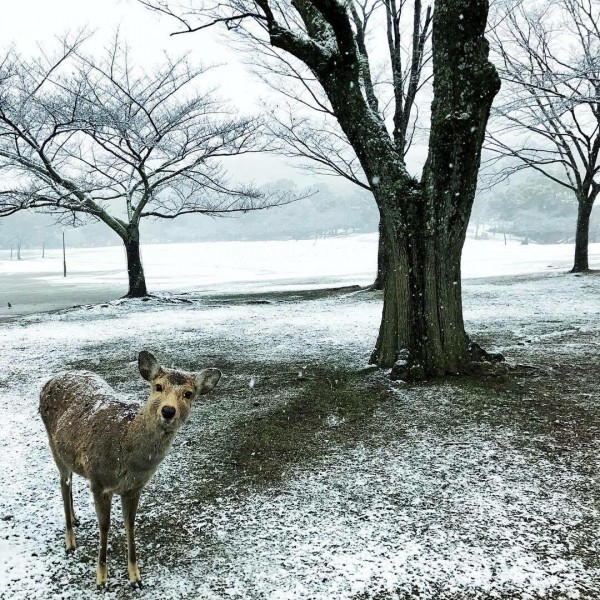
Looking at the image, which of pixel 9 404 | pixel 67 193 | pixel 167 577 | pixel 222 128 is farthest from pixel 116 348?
pixel 222 128

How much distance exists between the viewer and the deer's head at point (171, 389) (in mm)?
2572

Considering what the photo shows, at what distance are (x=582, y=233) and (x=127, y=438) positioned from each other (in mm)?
19374

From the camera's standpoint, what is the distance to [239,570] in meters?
2.96

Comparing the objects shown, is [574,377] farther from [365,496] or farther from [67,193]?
[67,193]

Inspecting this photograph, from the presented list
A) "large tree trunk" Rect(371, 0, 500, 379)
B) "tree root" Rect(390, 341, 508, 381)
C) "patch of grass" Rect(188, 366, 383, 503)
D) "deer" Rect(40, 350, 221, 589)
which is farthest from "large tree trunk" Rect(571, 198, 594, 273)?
"deer" Rect(40, 350, 221, 589)

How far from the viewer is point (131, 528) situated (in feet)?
9.17

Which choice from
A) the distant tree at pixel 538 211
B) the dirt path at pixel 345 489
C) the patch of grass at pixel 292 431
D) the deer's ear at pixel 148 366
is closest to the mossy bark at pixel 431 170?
the dirt path at pixel 345 489

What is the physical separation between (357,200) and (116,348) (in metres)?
94.6

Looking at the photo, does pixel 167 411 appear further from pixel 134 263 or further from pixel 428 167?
pixel 134 263

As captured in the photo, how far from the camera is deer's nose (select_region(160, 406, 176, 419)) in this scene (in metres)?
2.53

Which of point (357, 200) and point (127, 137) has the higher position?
point (357, 200)

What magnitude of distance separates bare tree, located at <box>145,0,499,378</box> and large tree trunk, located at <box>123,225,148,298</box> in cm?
1178

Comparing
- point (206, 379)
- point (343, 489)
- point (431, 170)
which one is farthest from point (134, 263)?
point (206, 379)

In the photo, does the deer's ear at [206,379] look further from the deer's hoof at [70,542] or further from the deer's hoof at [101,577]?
the deer's hoof at [70,542]
